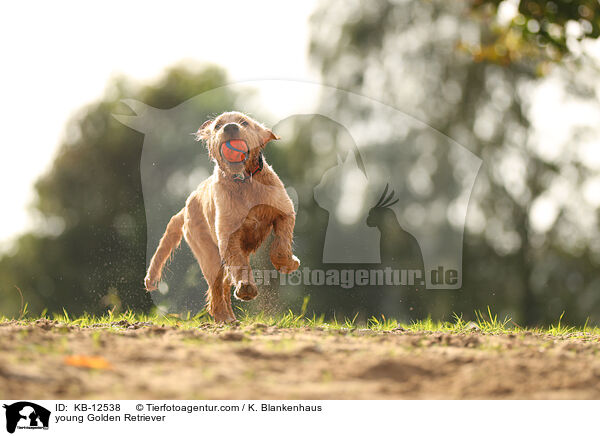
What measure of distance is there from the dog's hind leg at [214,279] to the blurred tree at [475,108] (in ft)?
36.0

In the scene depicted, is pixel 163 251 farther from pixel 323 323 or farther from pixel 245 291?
pixel 323 323

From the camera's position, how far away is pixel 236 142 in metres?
6.48

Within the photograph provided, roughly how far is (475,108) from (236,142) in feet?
44.0

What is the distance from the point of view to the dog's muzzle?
6.48 meters

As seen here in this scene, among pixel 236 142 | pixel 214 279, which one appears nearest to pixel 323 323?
pixel 214 279

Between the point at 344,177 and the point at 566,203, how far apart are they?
24.4 feet

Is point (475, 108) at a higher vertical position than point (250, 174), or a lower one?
higher

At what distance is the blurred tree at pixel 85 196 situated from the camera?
66.8 ft

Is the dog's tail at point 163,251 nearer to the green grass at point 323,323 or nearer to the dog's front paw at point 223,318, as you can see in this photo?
the green grass at point 323,323

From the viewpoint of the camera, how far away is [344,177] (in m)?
14.8

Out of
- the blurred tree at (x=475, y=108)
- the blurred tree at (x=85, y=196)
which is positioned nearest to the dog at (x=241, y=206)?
the blurred tree at (x=475, y=108)

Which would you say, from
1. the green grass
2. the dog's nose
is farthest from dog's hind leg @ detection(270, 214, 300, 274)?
the dog's nose
